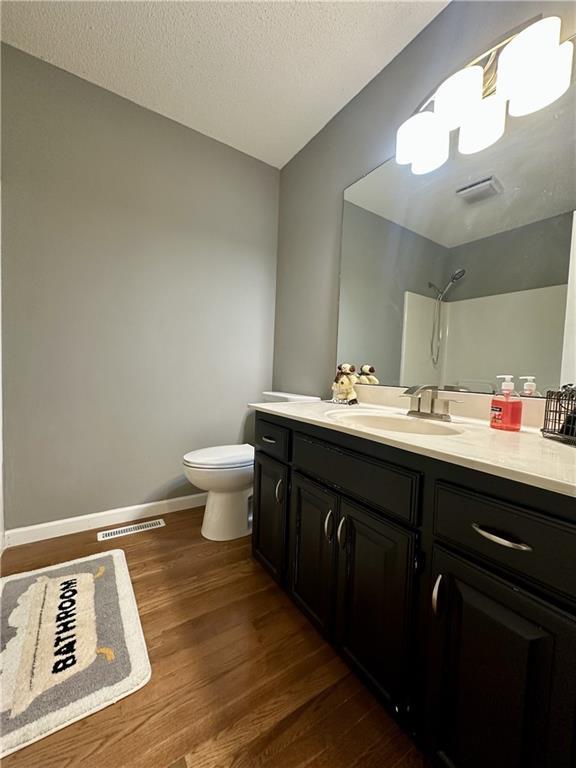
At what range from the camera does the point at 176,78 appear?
1.60 meters

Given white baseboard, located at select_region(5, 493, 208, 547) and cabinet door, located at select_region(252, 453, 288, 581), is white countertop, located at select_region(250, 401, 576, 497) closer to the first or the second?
cabinet door, located at select_region(252, 453, 288, 581)

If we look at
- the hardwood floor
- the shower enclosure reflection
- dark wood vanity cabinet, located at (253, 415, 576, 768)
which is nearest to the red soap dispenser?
the shower enclosure reflection

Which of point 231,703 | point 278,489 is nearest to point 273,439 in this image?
point 278,489

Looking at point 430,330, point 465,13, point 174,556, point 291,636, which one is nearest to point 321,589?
point 291,636

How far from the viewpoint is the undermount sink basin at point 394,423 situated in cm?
109

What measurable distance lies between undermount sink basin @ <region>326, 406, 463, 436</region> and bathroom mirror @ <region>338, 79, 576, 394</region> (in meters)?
0.23

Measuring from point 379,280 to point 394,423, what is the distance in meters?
0.80

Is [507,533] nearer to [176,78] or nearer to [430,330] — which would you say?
[430,330]

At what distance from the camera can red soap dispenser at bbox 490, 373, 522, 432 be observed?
→ 947 millimetres

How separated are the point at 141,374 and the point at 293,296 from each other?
1.17m

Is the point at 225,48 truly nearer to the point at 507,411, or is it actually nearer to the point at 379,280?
the point at 379,280

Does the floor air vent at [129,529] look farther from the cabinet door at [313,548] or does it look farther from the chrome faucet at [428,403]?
the chrome faucet at [428,403]

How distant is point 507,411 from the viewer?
0.95m

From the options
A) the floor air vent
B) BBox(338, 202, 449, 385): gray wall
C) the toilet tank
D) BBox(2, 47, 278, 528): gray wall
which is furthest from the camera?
the toilet tank
